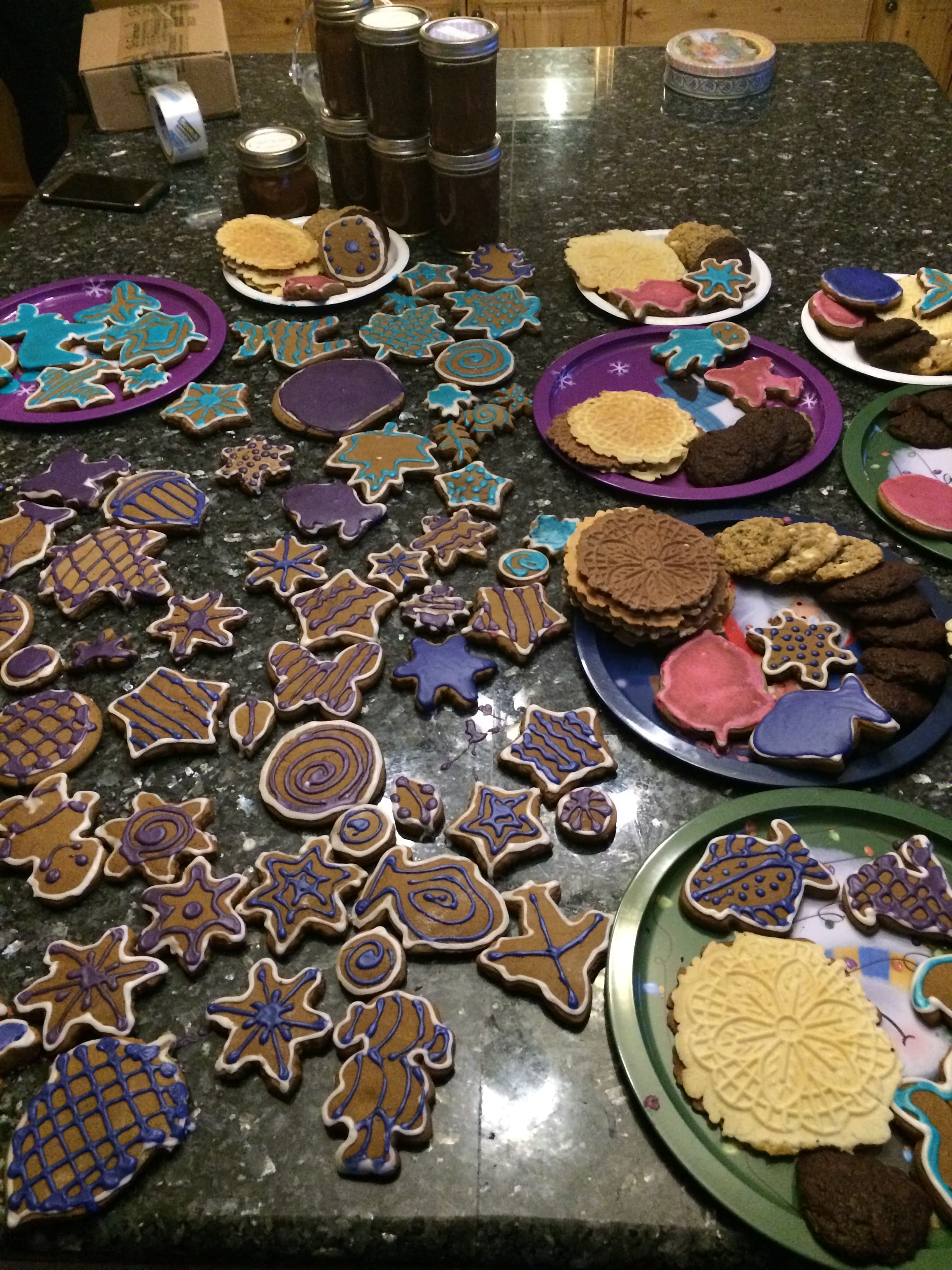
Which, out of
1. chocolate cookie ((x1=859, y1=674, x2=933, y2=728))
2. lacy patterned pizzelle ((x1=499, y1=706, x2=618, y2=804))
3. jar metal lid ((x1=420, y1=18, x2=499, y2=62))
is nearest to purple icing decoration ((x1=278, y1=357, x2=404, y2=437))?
jar metal lid ((x1=420, y1=18, x2=499, y2=62))

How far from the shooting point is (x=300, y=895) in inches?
35.5

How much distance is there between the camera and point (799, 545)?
A: 1.16 metres

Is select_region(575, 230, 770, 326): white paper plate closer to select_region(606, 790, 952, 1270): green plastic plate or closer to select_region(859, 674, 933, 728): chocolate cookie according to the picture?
select_region(859, 674, 933, 728): chocolate cookie

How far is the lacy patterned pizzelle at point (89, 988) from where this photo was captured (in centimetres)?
83

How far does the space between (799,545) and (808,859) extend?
0.43 meters

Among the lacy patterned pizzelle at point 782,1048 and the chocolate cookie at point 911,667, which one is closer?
the lacy patterned pizzelle at point 782,1048

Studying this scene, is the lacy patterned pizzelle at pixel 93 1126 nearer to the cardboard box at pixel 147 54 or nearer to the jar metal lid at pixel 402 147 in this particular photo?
the jar metal lid at pixel 402 147

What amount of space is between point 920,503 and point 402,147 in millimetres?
1052

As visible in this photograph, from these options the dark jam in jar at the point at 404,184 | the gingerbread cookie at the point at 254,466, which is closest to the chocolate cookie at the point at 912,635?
the gingerbread cookie at the point at 254,466

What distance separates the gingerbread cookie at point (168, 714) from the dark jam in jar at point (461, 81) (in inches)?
40.4

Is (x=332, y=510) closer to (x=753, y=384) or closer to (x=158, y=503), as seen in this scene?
(x=158, y=503)

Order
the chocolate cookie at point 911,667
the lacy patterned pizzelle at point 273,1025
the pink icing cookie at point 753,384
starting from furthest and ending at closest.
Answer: the pink icing cookie at point 753,384 → the chocolate cookie at point 911,667 → the lacy patterned pizzelle at point 273,1025

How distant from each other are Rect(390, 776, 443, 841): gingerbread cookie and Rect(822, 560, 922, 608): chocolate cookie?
55 centimetres

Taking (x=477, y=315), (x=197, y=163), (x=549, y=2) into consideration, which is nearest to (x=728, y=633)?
(x=477, y=315)
